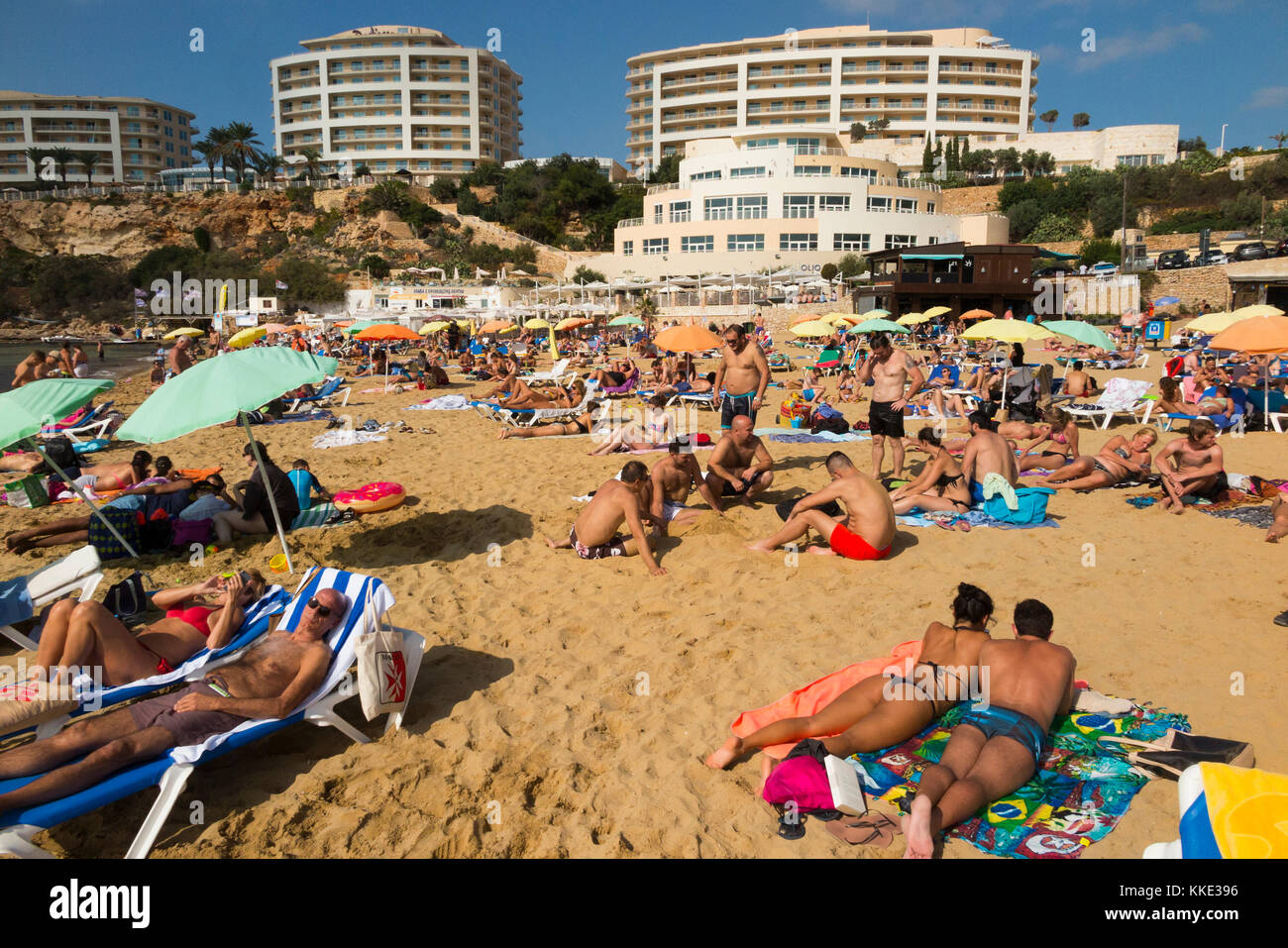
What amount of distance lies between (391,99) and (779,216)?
46932 millimetres

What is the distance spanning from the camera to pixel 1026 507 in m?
6.18

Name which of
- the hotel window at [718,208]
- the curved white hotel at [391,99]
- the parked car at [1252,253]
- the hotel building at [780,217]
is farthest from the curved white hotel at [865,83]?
the parked car at [1252,253]

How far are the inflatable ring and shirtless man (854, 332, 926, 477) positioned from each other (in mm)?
4661

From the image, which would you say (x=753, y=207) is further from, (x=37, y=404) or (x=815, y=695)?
(x=815, y=695)

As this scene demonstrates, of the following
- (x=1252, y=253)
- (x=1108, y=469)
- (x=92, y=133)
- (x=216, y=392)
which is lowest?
(x=1108, y=469)

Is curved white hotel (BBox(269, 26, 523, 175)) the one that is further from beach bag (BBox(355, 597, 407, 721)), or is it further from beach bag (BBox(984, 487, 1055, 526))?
beach bag (BBox(355, 597, 407, 721))

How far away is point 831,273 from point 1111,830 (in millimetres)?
41688

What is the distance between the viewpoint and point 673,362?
16094 mm

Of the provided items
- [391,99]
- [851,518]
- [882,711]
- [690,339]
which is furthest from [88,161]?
[882,711]

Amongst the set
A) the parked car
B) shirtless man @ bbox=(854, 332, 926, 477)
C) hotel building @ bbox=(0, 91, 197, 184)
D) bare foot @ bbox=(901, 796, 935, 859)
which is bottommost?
bare foot @ bbox=(901, 796, 935, 859)

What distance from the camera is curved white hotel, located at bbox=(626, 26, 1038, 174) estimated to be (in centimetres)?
6469

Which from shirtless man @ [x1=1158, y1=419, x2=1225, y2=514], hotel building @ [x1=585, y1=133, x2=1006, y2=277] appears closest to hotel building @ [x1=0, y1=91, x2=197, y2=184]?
hotel building @ [x1=585, y1=133, x2=1006, y2=277]
